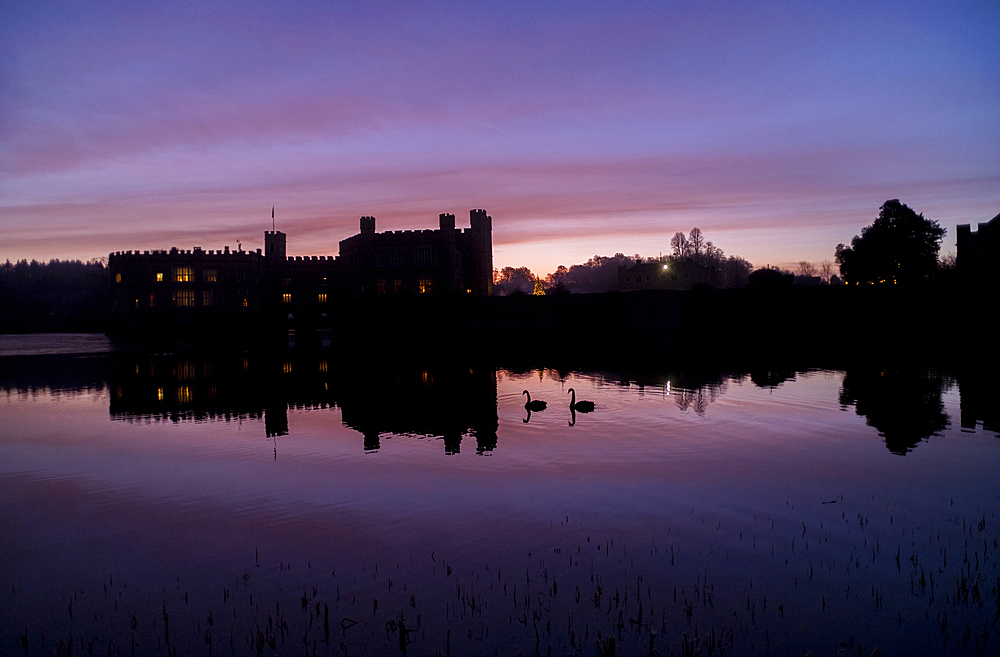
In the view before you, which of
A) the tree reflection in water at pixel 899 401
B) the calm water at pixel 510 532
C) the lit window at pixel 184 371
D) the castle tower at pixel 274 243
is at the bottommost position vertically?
the calm water at pixel 510 532

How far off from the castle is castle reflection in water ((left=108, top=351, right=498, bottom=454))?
34.3 metres

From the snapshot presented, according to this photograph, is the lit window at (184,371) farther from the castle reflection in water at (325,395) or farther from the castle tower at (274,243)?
the castle tower at (274,243)

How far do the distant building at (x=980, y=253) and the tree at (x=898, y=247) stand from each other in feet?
10.4

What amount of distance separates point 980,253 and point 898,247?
785 cm

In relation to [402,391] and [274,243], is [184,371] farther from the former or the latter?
[274,243]

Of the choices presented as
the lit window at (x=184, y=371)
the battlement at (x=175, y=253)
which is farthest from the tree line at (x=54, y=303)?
the lit window at (x=184, y=371)

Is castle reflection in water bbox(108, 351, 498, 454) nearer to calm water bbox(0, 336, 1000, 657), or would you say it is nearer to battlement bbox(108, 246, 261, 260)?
calm water bbox(0, 336, 1000, 657)

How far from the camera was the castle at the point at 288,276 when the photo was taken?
76812 mm

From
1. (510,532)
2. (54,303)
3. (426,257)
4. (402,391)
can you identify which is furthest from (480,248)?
(54,303)

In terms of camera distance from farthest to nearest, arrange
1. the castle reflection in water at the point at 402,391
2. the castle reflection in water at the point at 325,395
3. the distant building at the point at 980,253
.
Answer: the distant building at the point at 980,253 < the castle reflection in water at the point at 325,395 < the castle reflection in water at the point at 402,391

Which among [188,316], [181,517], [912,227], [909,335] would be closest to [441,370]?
[181,517]

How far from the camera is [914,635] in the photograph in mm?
7477

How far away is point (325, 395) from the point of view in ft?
89.6

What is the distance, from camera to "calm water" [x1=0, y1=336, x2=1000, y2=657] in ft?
25.4
